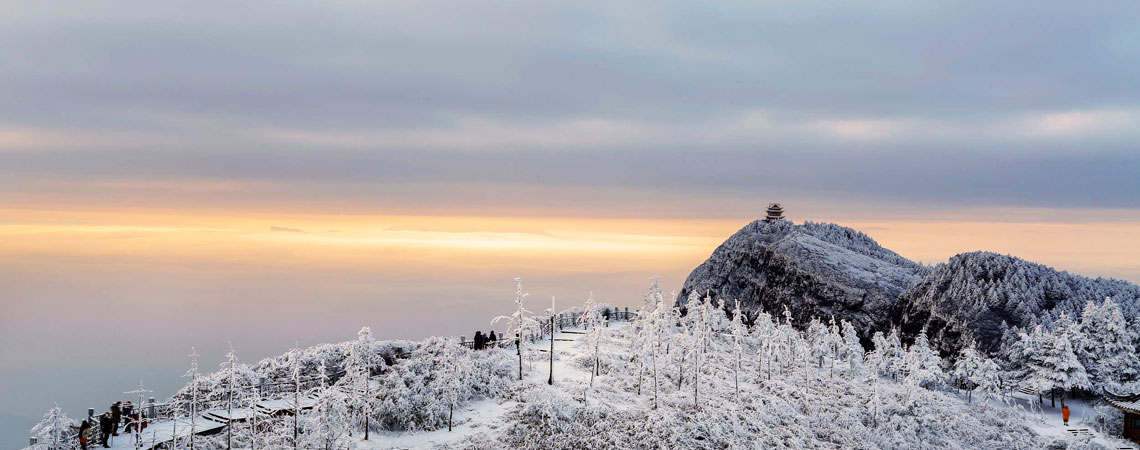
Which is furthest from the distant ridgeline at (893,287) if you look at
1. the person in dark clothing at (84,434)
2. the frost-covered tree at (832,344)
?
the person in dark clothing at (84,434)

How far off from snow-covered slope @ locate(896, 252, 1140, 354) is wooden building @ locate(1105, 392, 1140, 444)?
1089 centimetres

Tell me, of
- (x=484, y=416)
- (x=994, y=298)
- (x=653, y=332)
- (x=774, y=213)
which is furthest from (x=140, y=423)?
(x=774, y=213)

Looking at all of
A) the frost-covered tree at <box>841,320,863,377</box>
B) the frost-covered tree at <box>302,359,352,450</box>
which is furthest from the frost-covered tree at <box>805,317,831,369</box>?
the frost-covered tree at <box>302,359,352,450</box>

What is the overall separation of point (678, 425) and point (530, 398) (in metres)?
9.43

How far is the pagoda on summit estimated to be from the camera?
94.8 metres

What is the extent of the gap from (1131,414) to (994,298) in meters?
15.1

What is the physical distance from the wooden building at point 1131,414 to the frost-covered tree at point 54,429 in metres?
61.7

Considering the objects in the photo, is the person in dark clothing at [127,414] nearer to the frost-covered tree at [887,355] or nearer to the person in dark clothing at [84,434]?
the person in dark clothing at [84,434]

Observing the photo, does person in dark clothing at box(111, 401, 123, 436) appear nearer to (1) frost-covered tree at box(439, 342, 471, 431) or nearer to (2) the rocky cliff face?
(1) frost-covered tree at box(439, 342, 471, 431)

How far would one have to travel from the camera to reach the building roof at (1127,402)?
43509mm

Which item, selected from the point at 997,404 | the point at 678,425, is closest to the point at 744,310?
the point at 997,404

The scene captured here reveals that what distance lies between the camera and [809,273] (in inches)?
2968

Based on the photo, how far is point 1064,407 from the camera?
1897 inches

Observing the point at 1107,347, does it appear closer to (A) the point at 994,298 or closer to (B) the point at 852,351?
(A) the point at 994,298
